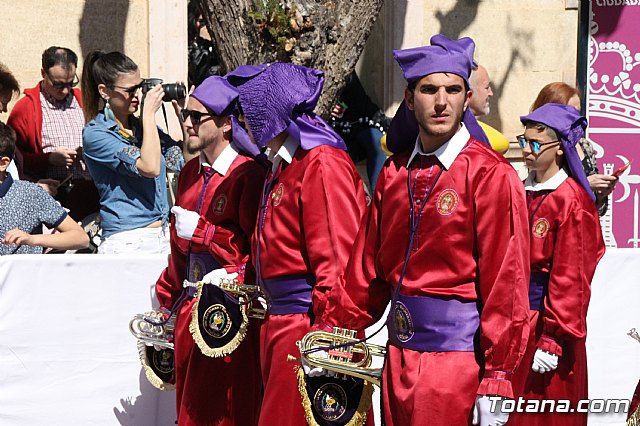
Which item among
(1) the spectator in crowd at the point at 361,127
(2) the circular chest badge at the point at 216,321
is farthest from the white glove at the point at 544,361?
(1) the spectator in crowd at the point at 361,127

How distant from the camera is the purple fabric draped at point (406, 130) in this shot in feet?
14.4

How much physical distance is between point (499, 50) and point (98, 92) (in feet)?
16.9

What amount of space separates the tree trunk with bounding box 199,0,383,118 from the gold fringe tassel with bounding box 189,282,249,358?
9.16 feet

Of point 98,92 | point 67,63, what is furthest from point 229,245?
point 67,63

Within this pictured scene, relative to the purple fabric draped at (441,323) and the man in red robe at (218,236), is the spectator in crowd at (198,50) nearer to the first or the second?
the man in red robe at (218,236)

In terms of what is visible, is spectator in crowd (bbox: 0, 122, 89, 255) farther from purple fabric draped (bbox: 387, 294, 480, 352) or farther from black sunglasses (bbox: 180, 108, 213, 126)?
purple fabric draped (bbox: 387, 294, 480, 352)

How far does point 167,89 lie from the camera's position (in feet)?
24.2

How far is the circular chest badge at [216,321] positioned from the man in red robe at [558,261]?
128 cm

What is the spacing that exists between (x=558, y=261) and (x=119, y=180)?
9.32 ft

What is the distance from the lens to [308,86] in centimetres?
507

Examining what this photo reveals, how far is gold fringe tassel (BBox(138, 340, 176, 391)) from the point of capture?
19.4ft

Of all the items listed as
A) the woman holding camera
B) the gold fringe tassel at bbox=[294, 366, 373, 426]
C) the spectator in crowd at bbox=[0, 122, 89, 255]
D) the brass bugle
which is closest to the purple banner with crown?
the woman holding camera

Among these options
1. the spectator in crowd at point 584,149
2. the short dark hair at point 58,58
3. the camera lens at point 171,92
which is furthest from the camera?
the short dark hair at point 58,58

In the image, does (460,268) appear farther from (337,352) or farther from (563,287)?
(563,287)
